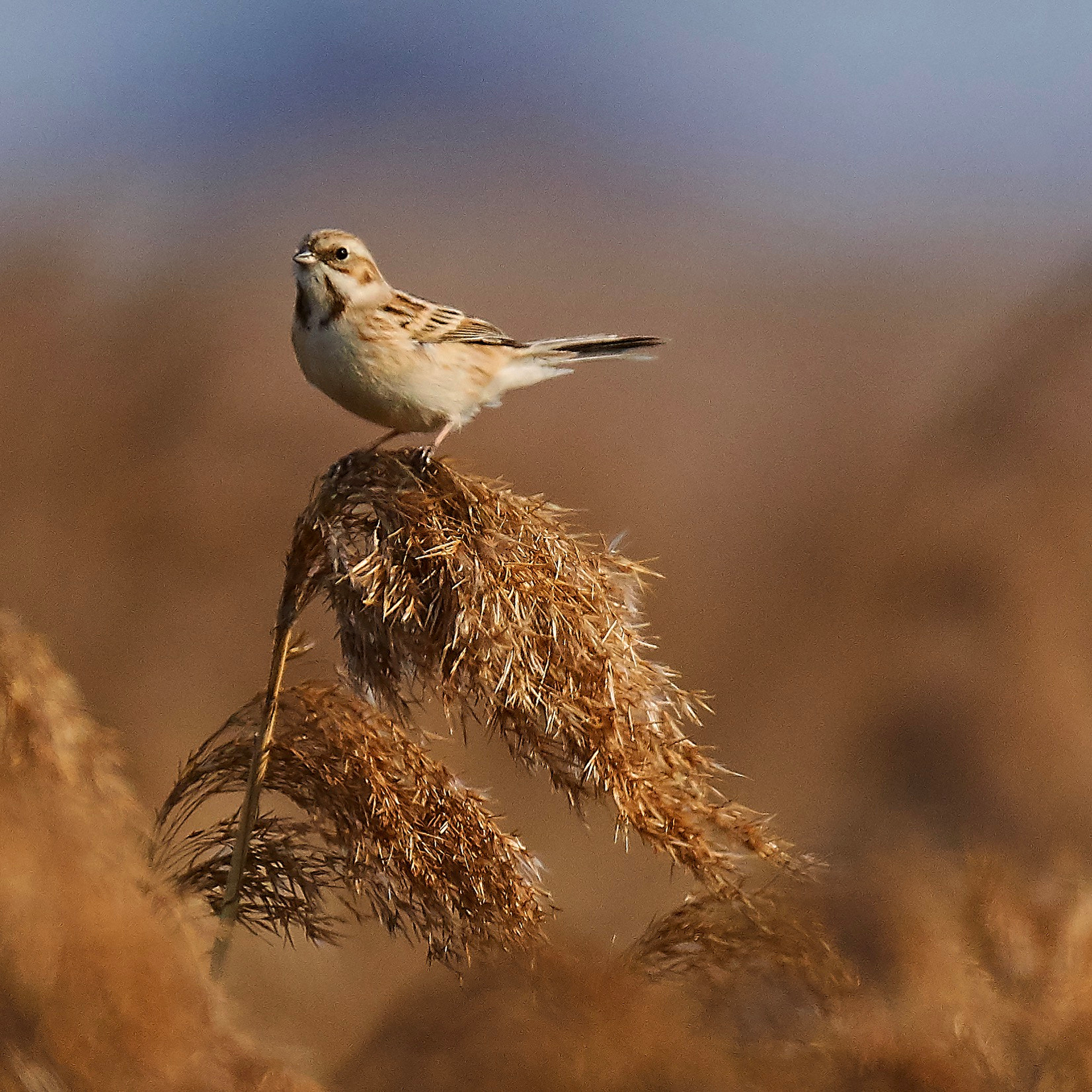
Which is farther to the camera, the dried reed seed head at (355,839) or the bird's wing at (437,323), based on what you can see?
the bird's wing at (437,323)

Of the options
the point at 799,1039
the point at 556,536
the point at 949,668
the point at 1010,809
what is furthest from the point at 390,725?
the point at 949,668

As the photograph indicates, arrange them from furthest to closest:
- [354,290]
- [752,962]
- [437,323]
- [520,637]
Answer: [437,323], [354,290], [520,637], [752,962]

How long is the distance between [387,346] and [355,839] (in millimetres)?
1324

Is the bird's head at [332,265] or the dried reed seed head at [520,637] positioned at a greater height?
the bird's head at [332,265]

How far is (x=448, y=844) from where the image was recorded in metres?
1.46

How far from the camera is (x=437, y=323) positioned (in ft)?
8.93

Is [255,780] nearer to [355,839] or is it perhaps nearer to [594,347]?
[355,839]

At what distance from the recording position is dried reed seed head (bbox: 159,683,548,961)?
4.75 ft

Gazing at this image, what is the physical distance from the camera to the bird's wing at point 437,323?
8.57 feet

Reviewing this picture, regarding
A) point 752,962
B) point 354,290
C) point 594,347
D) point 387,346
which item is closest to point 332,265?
point 354,290

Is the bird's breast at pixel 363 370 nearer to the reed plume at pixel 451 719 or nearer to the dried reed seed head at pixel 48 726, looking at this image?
the reed plume at pixel 451 719

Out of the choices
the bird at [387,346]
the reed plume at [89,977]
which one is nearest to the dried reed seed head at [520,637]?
the reed plume at [89,977]

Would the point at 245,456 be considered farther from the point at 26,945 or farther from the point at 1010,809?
the point at 26,945

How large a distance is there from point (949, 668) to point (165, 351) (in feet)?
17.3
